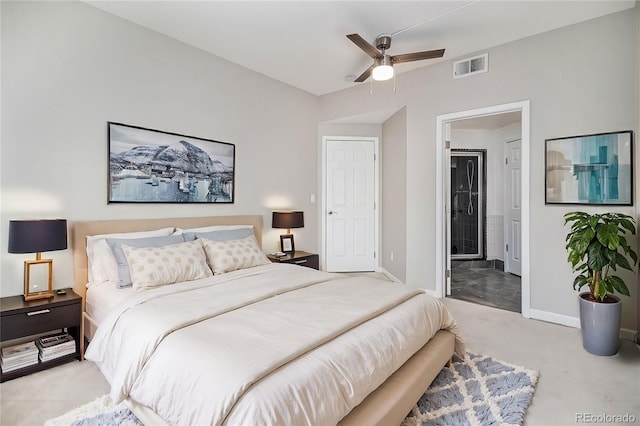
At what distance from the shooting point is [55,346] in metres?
2.35

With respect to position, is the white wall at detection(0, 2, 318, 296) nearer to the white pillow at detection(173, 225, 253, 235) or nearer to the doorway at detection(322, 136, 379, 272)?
the white pillow at detection(173, 225, 253, 235)

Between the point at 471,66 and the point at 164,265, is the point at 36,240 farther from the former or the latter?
the point at 471,66

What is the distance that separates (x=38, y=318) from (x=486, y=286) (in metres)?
4.82

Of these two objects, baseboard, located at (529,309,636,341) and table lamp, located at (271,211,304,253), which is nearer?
baseboard, located at (529,309,636,341)

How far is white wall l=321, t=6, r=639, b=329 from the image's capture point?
9.34 feet

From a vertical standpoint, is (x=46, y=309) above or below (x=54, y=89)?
below

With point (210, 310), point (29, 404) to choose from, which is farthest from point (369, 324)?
point (29, 404)

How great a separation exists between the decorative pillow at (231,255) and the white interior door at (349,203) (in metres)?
2.03

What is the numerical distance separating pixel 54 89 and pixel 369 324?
2969mm

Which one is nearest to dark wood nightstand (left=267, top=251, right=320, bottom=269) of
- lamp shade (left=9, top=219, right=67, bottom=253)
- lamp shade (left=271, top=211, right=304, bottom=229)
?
lamp shade (left=271, top=211, right=304, bottom=229)

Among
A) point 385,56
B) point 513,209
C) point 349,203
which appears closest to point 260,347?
point 385,56

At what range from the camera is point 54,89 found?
2.57 metres

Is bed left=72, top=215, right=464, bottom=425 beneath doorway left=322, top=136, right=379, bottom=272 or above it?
beneath

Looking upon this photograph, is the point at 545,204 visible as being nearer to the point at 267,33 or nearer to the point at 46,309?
the point at 267,33
